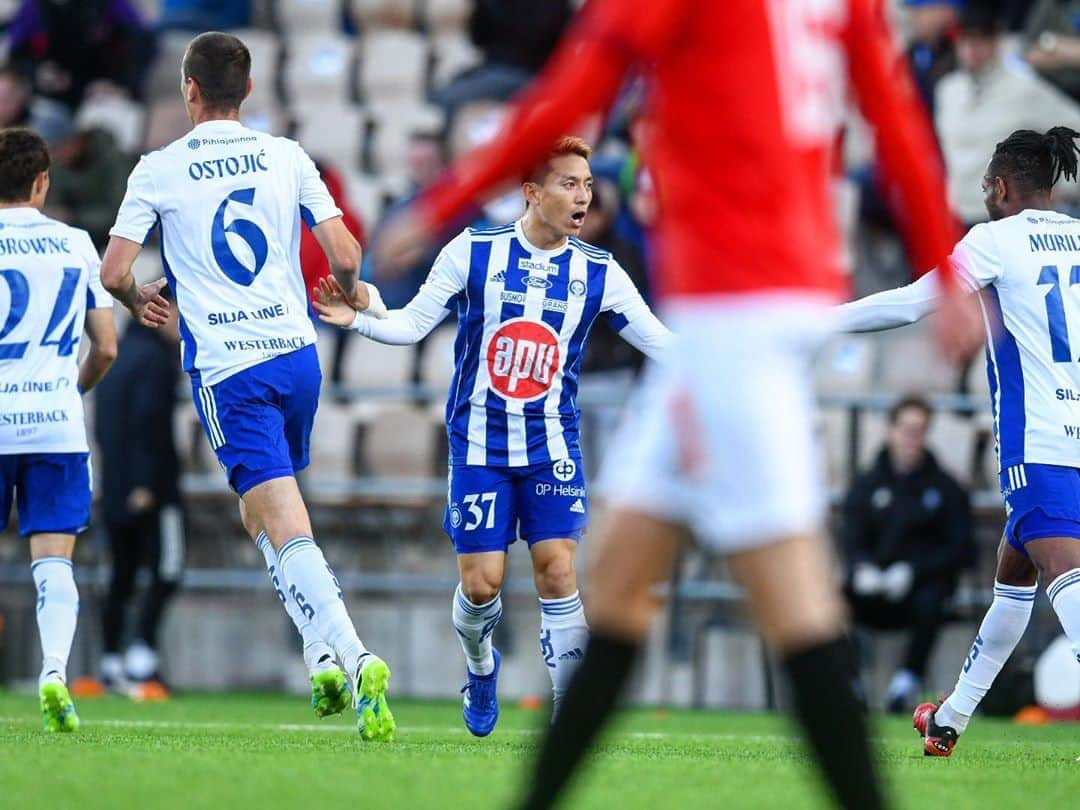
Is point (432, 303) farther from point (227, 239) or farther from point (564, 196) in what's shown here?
point (227, 239)

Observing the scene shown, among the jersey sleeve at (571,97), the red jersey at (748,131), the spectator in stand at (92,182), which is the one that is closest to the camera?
the jersey sleeve at (571,97)

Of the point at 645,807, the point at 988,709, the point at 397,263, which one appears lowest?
the point at 988,709

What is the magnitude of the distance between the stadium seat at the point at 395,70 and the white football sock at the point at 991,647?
386 inches

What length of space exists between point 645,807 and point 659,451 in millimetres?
1513

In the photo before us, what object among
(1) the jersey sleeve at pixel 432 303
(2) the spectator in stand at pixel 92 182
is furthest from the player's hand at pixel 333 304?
(2) the spectator in stand at pixel 92 182

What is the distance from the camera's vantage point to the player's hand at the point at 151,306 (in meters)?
7.77

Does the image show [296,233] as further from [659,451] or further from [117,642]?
[117,642]

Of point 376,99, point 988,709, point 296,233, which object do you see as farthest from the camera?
point 376,99

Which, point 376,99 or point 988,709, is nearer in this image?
point 988,709

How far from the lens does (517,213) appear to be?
13.3 meters

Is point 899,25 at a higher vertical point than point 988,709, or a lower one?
higher

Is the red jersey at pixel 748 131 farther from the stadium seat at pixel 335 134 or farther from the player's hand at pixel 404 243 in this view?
the stadium seat at pixel 335 134

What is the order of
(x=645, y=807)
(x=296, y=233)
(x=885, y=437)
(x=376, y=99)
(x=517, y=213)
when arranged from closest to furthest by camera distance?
(x=645, y=807), (x=296, y=233), (x=885, y=437), (x=517, y=213), (x=376, y=99)

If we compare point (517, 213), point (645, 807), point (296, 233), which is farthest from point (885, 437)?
point (645, 807)
